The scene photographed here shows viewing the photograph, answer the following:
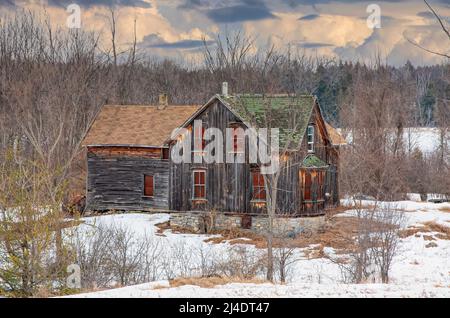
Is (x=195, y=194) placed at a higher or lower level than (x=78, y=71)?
lower

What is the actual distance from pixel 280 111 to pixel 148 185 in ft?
29.2

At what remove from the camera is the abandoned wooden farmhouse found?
3472 cm

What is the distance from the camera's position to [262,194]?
114ft

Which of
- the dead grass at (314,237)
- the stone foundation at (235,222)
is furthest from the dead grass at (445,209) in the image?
the stone foundation at (235,222)

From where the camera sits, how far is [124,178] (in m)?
39.7

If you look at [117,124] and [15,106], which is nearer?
[117,124]

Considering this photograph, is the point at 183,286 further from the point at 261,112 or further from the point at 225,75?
the point at 225,75

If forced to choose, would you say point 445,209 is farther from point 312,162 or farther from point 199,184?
point 199,184

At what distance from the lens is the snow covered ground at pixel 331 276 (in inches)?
539

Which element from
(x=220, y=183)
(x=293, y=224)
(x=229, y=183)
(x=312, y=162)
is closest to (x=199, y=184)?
(x=220, y=183)

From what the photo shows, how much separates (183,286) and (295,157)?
20.3m

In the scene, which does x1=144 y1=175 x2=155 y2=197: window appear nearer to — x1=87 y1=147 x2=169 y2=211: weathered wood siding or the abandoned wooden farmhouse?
the abandoned wooden farmhouse

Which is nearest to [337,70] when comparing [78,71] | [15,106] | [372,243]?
[78,71]

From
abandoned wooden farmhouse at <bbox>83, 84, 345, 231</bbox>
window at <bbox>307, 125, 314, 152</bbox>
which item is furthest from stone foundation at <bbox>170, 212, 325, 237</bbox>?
window at <bbox>307, 125, 314, 152</bbox>
